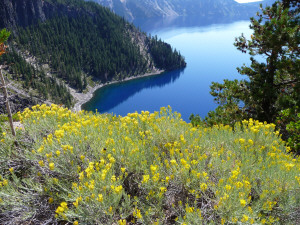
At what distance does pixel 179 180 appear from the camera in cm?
326

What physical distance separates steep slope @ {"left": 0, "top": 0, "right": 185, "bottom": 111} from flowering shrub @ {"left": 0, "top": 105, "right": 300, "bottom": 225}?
3921 inches

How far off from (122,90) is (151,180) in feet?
363

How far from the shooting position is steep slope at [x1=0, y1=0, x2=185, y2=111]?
114m

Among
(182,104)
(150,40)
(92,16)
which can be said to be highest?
(92,16)

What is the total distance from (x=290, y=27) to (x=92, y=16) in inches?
6973

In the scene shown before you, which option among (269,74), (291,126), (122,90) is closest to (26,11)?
(122,90)

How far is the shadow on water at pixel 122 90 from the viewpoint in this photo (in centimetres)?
9444

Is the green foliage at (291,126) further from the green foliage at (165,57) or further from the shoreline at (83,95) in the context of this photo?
the green foliage at (165,57)

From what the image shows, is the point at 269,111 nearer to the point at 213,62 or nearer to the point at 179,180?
the point at 179,180

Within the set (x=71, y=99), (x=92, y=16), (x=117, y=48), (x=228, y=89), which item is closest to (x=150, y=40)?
(x=117, y=48)

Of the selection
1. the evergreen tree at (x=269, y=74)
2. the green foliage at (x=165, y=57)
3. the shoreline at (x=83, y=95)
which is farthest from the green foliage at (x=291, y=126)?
the green foliage at (x=165, y=57)

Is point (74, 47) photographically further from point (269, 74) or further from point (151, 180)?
point (151, 180)

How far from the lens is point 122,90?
112062 millimetres

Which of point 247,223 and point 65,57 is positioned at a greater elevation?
point 65,57
